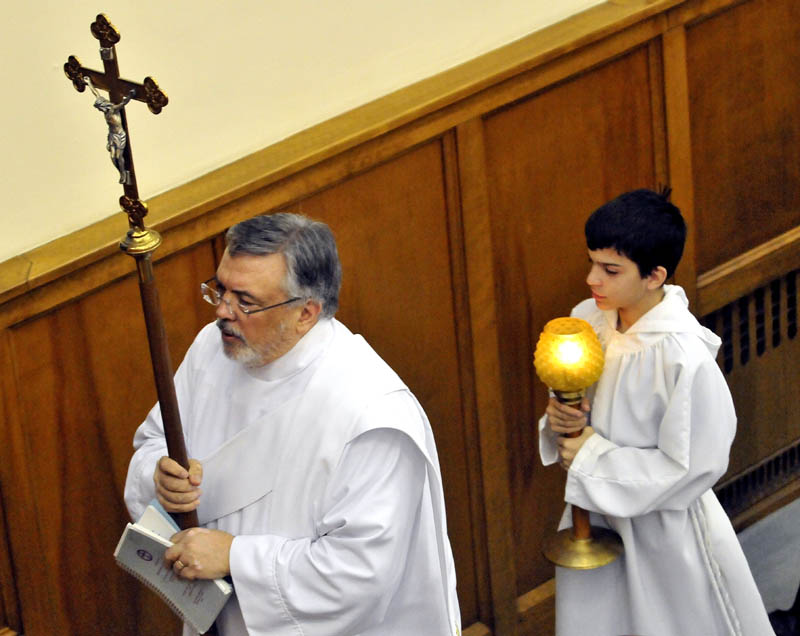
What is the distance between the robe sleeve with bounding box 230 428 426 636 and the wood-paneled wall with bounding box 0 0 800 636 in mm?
802

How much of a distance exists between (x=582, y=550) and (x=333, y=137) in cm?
136

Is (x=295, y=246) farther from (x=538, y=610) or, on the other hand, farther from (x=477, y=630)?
(x=538, y=610)

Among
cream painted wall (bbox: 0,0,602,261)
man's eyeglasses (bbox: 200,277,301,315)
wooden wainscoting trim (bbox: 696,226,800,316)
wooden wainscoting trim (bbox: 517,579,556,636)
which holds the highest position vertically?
cream painted wall (bbox: 0,0,602,261)

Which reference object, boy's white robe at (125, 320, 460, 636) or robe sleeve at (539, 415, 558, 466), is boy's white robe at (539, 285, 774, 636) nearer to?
robe sleeve at (539, 415, 558, 466)

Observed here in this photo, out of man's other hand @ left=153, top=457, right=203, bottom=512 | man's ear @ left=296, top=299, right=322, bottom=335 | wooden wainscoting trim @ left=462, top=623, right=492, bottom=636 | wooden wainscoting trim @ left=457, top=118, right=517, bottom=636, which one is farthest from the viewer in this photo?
wooden wainscoting trim @ left=462, top=623, right=492, bottom=636

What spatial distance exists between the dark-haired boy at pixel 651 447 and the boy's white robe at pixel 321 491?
1.91 ft

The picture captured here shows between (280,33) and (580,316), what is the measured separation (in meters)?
1.18

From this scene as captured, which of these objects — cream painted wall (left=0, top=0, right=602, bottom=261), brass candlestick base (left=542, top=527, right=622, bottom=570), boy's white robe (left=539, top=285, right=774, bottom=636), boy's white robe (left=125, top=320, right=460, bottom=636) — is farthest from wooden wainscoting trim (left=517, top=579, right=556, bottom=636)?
cream painted wall (left=0, top=0, right=602, bottom=261)

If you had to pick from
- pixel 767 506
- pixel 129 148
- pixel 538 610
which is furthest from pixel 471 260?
pixel 767 506

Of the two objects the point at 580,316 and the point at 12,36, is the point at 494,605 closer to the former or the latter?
the point at 580,316

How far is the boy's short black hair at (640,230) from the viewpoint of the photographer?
4434mm

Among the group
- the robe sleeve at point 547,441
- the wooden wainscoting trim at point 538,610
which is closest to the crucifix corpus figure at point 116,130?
the robe sleeve at point 547,441

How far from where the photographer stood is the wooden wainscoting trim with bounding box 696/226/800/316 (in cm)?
586

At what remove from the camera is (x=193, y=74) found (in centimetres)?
463
